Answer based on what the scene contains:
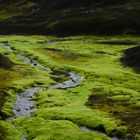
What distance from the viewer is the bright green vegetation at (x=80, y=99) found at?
4509 centimetres

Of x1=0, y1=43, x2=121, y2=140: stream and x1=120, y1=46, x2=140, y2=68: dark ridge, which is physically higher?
x1=0, y1=43, x2=121, y2=140: stream

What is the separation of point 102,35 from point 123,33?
845cm

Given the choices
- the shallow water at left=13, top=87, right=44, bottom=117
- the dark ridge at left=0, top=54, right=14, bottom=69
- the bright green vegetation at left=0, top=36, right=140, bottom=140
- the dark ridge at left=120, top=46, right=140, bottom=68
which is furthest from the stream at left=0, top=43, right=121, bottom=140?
the dark ridge at left=120, top=46, right=140, bottom=68

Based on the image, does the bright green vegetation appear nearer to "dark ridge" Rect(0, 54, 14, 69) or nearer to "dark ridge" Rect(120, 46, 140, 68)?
"dark ridge" Rect(0, 54, 14, 69)

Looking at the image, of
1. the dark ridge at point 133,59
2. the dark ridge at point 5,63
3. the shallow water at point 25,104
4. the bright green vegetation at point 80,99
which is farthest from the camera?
the dark ridge at point 133,59

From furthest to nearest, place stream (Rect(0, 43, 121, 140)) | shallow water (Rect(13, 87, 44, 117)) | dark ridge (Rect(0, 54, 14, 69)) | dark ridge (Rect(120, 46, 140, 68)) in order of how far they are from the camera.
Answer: dark ridge (Rect(120, 46, 140, 68)), dark ridge (Rect(0, 54, 14, 69)), shallow water (Rect(13, 87, 44, 117)), stream (Rect(0, 43, 121, 140))

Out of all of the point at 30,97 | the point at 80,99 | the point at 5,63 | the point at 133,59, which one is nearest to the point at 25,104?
the point at 30,97

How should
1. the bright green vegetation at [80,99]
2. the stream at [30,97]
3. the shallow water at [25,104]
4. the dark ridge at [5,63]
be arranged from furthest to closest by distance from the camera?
the dark ridge at [5,63], the shallow water at [25,104], the stream at [30,97], the bright green vegetation at [80,99]

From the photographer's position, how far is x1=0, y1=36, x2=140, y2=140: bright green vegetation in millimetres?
45094

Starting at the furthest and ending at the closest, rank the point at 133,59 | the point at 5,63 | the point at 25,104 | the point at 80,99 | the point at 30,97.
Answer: the point at 133,59 < the point at 5,63 < the point at 30,97 < the point at 80,99 < the point at 25,104

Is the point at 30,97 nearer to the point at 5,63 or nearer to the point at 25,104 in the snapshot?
the point at 25,104

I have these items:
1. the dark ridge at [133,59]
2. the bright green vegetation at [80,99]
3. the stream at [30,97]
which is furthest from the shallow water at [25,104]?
the dark ridge at [133,59]

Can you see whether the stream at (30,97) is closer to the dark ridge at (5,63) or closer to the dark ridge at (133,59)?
the dark ridge at (5,63)

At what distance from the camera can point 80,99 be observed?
60.4 metres
